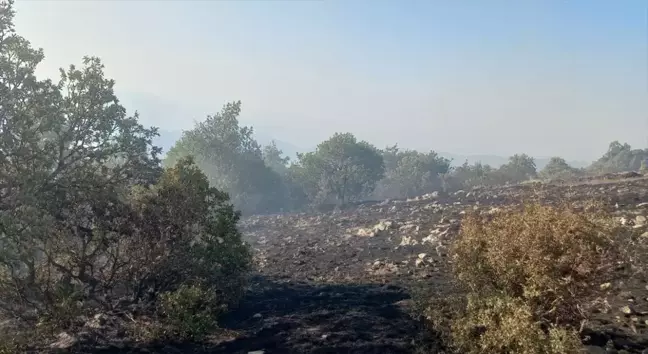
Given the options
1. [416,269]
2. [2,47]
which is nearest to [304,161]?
[416,269]

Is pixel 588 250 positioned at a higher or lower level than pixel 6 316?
higher

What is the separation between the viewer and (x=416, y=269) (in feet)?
64.5

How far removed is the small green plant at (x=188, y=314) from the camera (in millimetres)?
12539

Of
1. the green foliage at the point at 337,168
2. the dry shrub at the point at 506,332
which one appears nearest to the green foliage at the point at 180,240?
the dry shrub at the point at 506,332

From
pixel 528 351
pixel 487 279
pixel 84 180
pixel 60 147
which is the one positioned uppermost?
pixel 60 147

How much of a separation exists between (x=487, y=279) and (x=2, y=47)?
1462 cm

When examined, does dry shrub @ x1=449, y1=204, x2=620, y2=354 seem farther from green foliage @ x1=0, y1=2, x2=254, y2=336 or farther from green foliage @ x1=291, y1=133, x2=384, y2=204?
green foliage @ x1=291, y1=133, x2=384, y2=204

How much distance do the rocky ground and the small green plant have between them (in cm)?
43

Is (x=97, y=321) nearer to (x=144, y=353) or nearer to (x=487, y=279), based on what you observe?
(x=144, y=353)

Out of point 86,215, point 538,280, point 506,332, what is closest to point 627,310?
point 538,280

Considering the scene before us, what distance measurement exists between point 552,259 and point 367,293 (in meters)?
A: 8.56

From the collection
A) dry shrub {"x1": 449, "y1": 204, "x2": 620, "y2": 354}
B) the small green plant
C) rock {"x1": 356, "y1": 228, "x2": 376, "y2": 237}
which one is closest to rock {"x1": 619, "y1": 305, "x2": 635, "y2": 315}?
dry shrub {"x1": 449, "y1": 204, "x2": 620, "y2": 354}

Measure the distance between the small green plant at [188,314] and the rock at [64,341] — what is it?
2.28m

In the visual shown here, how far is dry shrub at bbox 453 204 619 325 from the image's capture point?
9.12 meters
